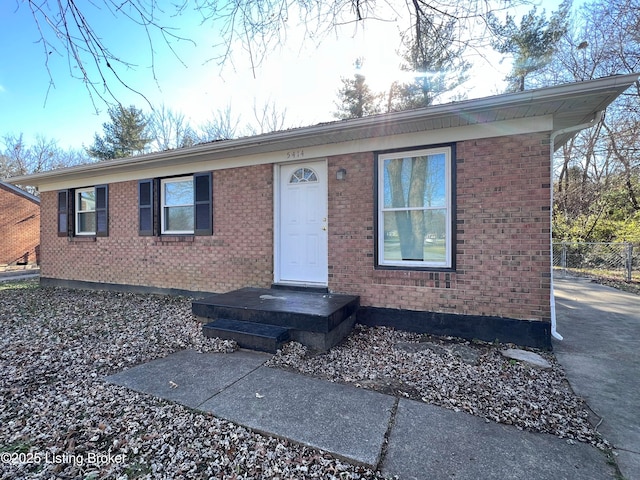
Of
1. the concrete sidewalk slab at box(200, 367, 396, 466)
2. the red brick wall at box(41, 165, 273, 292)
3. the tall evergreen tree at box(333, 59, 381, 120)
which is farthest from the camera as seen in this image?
the tall evergreen tree at box(333, 59, 381, 120)

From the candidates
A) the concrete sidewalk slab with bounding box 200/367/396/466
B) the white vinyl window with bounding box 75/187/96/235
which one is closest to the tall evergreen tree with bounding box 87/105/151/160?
the white vinyl window with bounding box 75/187/96/235

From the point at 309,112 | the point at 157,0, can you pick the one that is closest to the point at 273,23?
the point at 157,0

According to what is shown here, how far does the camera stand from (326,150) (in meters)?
5.06

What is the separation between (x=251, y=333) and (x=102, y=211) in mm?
6093

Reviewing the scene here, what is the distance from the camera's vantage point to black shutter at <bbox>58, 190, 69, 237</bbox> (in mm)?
8070

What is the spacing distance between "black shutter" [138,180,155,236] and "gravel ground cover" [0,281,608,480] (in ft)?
8.19

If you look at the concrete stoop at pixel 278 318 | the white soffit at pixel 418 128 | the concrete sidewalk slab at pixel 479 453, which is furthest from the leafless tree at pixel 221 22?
the concrete sidewalk slab at pixel 479 453

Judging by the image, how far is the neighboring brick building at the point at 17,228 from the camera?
46.7 ft

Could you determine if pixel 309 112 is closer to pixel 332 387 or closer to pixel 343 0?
pixel 343 0

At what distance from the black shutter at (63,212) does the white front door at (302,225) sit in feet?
20.3

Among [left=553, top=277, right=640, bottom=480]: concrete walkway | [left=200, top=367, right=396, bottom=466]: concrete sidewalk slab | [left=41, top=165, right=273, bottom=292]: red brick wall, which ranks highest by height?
[left=41, top=165, right=273, bottom=292]: red brick wall

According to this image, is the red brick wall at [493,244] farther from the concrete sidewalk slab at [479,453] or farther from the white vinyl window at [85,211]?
the white vinyl window at [85,211]

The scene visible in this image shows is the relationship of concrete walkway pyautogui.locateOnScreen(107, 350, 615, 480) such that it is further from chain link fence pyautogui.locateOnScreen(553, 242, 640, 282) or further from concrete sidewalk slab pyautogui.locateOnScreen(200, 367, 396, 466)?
chain link fence pyautogui.locateOnScreen(553, 242, 640, 282)

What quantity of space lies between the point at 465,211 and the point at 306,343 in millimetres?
2654
